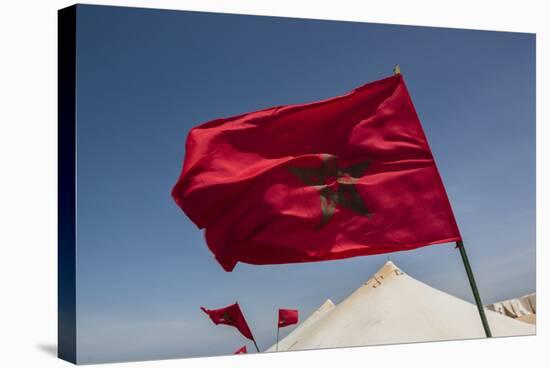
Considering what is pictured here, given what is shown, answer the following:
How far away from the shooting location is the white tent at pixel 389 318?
9.77m

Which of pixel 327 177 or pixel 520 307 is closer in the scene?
pixel 327 177

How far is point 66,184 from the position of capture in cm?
905

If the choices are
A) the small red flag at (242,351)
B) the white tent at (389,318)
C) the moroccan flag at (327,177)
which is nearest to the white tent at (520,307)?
the white tent at (389,318)

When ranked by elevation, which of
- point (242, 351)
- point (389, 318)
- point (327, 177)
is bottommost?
point (242, 351)

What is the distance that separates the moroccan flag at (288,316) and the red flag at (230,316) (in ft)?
1.18

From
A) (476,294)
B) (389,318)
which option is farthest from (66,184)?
(476,294)

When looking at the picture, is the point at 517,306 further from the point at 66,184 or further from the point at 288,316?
the point at 66,184

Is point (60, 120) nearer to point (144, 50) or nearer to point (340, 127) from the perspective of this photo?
point (144, 50)

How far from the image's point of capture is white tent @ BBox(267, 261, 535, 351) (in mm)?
9773

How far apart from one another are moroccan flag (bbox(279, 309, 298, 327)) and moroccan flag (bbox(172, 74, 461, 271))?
64cm

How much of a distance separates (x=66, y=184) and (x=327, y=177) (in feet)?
7.64

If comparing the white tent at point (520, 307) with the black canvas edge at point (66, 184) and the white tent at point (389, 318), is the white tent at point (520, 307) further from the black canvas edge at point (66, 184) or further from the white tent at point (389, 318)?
the black canvas edge at point (66, 184)

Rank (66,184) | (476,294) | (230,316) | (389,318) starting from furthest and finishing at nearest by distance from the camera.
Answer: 1. (389,318)
2. (230,316)
3. (66,184)
4. (476,294)

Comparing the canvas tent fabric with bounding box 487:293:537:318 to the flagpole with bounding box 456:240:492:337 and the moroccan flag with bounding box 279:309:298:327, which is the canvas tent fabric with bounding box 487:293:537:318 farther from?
the moroccan flag with bounding box 279:309:298:327
